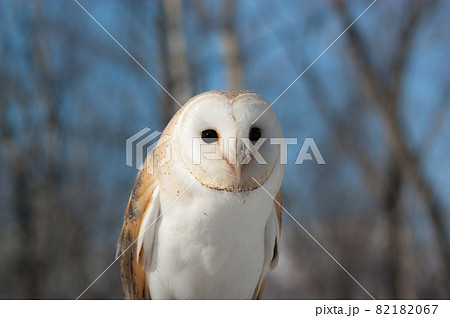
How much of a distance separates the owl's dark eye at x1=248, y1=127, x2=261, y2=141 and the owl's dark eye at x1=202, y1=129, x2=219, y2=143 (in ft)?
0.19

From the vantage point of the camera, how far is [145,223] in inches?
31.6

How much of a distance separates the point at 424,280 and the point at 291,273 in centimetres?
92

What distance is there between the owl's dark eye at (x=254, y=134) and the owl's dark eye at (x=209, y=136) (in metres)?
0.06

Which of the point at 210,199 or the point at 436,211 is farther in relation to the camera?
the point at 436,211

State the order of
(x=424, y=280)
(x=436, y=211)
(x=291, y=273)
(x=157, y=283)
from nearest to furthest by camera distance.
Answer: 1. (x=157, y=283)
2. (x=436, y=211)
3. (x=424, y=280)
4. (x=291, y=273)

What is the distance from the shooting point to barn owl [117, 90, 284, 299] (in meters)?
0.68

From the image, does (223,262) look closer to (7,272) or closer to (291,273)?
(291,273)

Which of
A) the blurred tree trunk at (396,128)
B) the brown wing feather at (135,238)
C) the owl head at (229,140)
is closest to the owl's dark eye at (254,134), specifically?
the owl head at (229,140)

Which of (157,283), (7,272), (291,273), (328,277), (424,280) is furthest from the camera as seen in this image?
(7,272)

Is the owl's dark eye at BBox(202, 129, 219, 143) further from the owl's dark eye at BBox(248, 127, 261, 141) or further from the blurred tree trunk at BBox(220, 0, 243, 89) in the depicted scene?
the blurred tree trunk at BBox(220, 0, 243, 89)

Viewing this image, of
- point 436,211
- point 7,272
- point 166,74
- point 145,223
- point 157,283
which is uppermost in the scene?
point 166,74

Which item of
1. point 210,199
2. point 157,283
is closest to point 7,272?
point 157,283

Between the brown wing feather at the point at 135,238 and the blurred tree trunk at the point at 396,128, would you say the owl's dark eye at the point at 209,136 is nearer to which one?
the brown wing feather at the point at 135,238

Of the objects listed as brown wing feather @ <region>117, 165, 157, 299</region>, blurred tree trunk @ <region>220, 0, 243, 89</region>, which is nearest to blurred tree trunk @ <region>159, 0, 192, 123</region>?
blurred tree trunk @ <region>220, 0, 243, 89</region>
